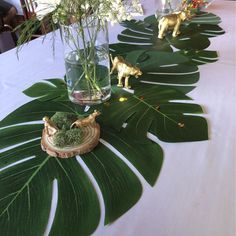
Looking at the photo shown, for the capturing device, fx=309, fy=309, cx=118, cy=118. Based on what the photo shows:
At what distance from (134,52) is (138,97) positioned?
369mm

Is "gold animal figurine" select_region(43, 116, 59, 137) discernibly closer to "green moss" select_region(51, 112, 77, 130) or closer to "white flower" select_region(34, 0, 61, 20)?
"green moss" select_region(51, 112, 77, 130)

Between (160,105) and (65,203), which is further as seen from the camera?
(160,105)

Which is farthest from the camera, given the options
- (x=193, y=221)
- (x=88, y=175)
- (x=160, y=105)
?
(x=160, y=105)

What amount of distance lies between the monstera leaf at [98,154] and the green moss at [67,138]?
1.6 inches

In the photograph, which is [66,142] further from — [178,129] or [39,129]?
[178,129]

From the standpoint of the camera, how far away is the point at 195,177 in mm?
720

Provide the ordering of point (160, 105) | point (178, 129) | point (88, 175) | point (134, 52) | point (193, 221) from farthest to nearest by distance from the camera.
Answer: point (134, 52) < point (160, 105) < point (178, 129) < point (88, 175) < point (193, 221)

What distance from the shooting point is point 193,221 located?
62 centimetres

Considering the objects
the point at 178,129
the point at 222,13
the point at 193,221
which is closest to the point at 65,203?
the point at 193,221

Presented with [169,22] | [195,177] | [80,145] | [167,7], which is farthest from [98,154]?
[167,7]

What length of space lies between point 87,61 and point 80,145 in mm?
296

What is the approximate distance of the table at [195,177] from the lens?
0.61m

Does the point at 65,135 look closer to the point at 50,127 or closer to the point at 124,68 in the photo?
the point at 50,127

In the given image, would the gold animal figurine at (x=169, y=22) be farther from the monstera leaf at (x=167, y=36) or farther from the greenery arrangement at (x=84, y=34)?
the greenery arrangement at (x=84, y=34)
